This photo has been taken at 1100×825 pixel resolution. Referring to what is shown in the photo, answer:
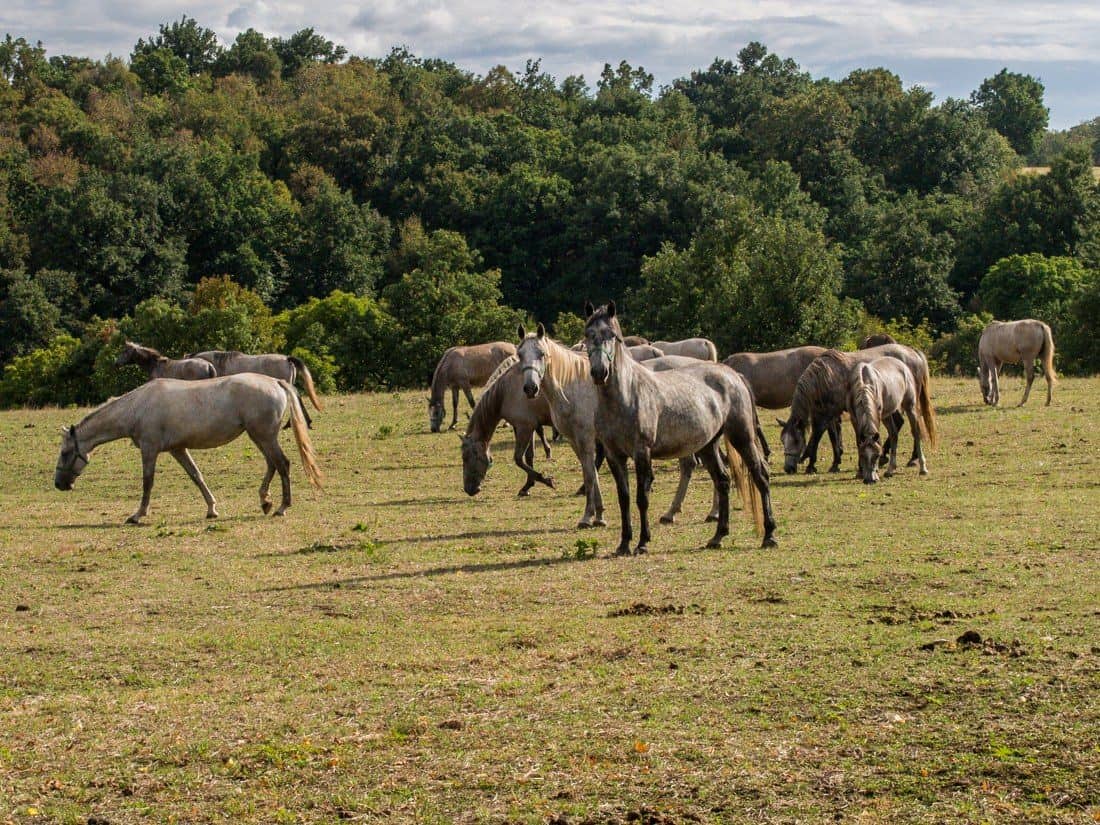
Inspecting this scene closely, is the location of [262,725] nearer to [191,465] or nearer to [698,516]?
[698,516]

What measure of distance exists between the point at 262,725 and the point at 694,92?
115 meters

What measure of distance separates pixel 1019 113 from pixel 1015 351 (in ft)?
351

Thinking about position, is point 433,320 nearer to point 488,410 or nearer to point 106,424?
point 106,424

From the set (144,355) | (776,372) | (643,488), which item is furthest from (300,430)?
(144,355)

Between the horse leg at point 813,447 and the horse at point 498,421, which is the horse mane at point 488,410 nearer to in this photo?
the horse at point 498,421

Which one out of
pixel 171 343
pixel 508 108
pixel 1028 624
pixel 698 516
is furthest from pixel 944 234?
pixel 1028 624

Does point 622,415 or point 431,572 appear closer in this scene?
point 431,572

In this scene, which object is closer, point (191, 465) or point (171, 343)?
point (191, 465)

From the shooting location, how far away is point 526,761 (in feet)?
22.0

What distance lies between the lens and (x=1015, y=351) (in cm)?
2816

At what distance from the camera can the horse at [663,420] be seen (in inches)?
491

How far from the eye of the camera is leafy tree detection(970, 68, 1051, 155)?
126 m

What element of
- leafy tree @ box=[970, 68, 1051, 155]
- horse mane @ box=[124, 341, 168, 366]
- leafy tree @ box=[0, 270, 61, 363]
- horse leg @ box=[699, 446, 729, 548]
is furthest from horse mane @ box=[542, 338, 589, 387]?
leafy tree @ box=[970, 68, 1051, 155]

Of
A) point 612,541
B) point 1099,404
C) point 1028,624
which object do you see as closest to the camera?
point 1028,624
